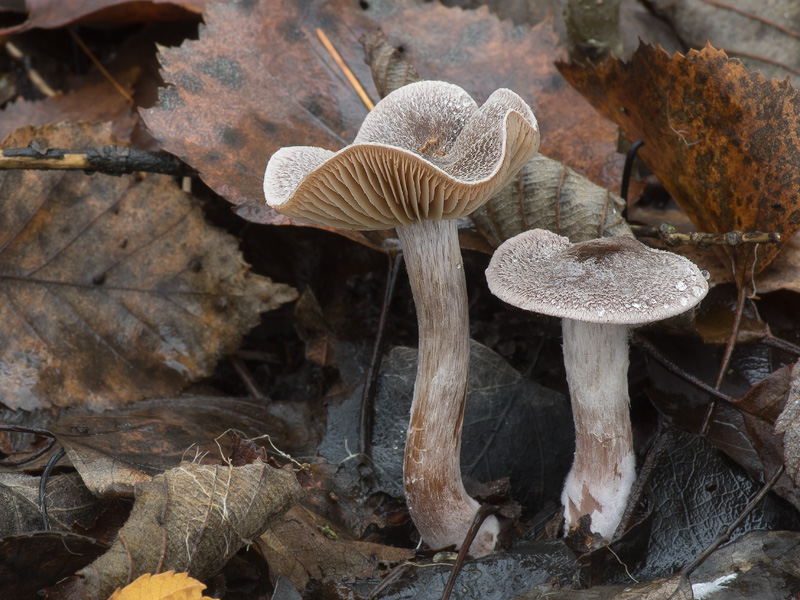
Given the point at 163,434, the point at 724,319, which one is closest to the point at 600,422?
the point at 724,319

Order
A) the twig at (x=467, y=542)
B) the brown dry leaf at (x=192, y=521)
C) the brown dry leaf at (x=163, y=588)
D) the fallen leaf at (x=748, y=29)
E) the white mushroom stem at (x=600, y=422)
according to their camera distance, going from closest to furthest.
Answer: the brown dry leaf at (x=163, y=588), the brown dry leaf at (x=192, y=521), the twig at (x=467, y=542), the white mushroom stem at (x=600, y=422), the fallen leaf at (x=748, y=29)

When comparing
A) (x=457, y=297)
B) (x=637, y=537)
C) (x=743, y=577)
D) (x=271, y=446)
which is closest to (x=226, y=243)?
(x=271, y=446)

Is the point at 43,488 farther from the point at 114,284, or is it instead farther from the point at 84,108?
the point at 84,108

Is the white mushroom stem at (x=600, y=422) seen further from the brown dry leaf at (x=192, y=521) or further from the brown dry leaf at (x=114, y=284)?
the brown dry leaf at (x=114, y=284)

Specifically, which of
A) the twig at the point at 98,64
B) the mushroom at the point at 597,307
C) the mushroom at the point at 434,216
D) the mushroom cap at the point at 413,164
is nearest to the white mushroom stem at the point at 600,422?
the mushroom at the point at 597,307

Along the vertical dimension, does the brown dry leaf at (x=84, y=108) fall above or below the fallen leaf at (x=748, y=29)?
below

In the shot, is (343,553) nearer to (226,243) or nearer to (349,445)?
(349,445)

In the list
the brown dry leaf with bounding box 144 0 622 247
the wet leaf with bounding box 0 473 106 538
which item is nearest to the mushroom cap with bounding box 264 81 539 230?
the brown dry leaf with bounding box 144 0 622 247
